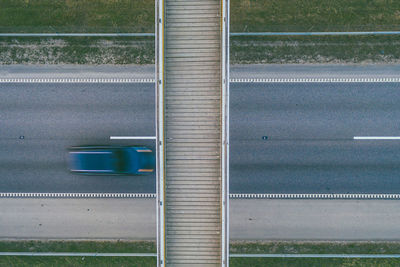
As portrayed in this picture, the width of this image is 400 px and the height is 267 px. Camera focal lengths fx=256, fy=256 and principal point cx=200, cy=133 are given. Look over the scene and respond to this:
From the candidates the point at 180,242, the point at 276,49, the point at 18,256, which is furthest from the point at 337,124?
the point at 18,256

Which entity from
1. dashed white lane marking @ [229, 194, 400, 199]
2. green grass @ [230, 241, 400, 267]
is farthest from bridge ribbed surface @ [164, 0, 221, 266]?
green grass @ [230, 241, 400, 267]

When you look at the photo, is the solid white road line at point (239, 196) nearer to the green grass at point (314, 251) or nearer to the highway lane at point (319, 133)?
the highway lane at point (319, 133)

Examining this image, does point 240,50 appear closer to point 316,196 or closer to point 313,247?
point 316,196

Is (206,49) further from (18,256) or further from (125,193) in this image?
(18,256)

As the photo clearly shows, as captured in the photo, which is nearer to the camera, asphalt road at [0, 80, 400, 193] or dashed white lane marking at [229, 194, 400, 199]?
asphalt road at [0, 80, 400, 193]

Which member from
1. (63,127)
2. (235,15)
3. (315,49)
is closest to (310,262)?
(315,49)

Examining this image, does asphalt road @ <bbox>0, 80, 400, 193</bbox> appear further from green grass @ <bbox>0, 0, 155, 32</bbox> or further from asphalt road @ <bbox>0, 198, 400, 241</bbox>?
green grass @ <bbox>0, 0, 155, 32</bbox>

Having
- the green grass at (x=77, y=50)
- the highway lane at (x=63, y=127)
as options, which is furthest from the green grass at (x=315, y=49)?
the highway lane at (x=63, y=127)
